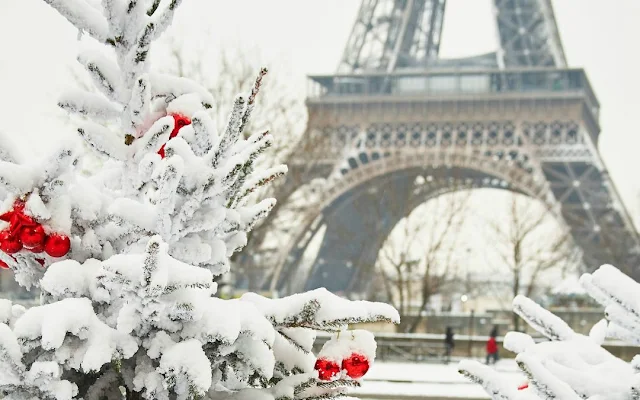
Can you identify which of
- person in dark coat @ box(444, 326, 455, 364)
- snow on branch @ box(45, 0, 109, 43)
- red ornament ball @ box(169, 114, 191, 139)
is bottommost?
red ornament ball @ box(169, 114, 191, 139)

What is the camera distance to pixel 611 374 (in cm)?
187

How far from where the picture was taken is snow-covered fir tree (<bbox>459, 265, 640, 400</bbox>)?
1.73 metres

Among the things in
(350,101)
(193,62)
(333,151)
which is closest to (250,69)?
(193,62)

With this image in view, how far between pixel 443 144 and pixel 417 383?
22.0 meters

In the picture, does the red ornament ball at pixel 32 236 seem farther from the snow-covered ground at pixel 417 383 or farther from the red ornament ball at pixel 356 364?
the snow-covered ground at pixel 417 383

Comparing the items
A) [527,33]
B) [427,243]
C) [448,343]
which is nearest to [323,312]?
[448,343]

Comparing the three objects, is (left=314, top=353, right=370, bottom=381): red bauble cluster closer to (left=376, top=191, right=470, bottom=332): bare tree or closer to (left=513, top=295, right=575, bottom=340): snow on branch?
(left=513, top=295, right=575, bottom=340): snow on branch

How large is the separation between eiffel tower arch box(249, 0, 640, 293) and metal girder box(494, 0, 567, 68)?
0.21 ft

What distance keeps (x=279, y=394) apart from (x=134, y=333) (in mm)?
512

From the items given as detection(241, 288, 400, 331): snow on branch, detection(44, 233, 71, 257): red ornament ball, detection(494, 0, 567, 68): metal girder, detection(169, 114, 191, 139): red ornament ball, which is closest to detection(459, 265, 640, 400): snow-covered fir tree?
detection(241, 288, 400, 331): snow on branch

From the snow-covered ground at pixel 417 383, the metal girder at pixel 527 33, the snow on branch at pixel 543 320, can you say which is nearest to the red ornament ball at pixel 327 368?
the snow on branch at pixel 543 320

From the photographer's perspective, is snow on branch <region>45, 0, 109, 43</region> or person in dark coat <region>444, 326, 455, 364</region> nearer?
snow on branch <region>45, 0, 109, 43</region>

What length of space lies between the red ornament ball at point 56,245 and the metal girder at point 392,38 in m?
41.1

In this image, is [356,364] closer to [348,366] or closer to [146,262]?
[348,366]
